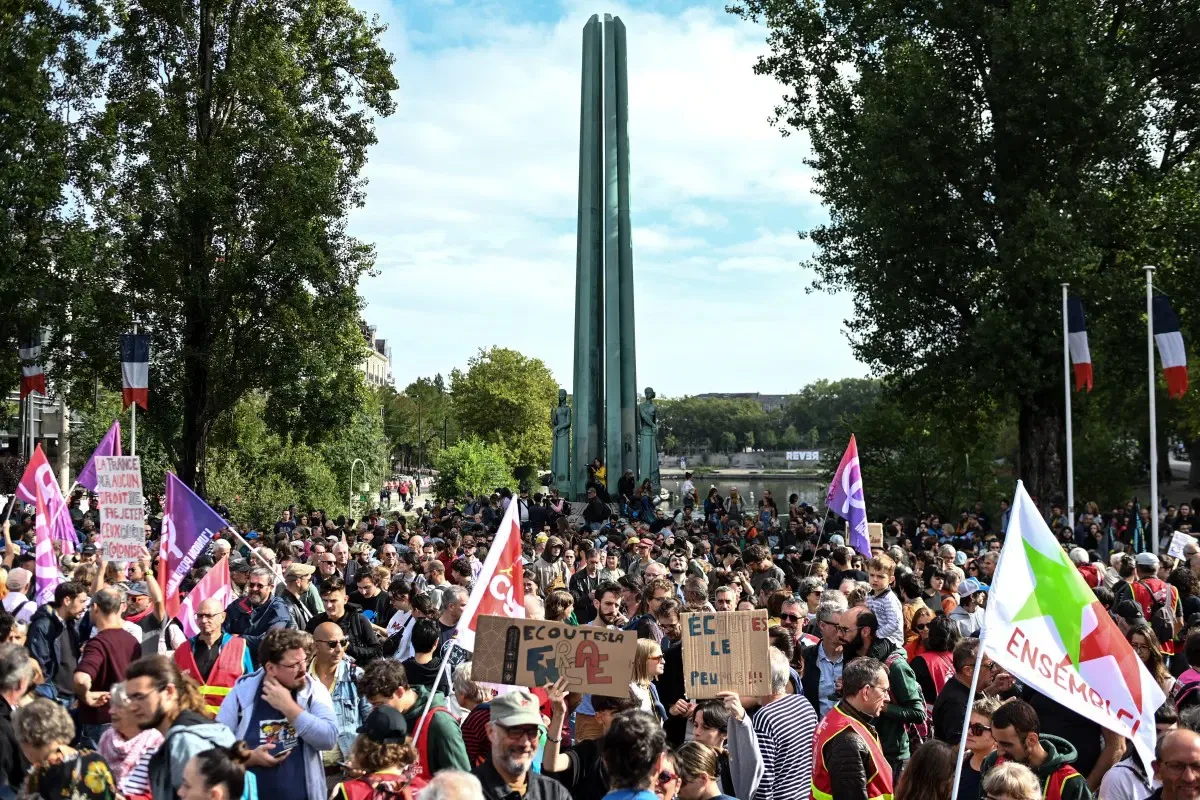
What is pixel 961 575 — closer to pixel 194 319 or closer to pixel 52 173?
pixel 52 173

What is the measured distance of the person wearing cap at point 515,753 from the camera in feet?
17.9

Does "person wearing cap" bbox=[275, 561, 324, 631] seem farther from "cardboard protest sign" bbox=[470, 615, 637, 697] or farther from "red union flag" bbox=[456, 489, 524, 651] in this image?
"cardboard protest sign" bbox=[470, 615, 637, 697]

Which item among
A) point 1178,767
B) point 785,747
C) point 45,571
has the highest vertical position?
point 45,571

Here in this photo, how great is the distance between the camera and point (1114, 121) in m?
28.2

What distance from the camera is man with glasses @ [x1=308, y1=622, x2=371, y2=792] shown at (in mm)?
7090

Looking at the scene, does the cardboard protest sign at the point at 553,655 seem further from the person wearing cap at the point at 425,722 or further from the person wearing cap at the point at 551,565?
the person wearing cap at the point at 551,565

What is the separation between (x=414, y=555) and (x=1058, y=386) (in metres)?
20.0

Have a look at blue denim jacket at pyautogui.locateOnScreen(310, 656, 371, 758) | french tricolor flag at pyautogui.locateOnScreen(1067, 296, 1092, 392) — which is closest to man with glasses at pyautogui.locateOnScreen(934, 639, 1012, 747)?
blue denim jacket at pyautogui.locateOnScreen(310, 656, 371, 758)

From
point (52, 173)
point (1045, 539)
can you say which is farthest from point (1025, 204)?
point (1045, 539)

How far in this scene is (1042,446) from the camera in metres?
31.7

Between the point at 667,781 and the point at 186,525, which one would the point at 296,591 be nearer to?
the point at 186,525

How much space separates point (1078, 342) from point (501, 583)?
843 inches

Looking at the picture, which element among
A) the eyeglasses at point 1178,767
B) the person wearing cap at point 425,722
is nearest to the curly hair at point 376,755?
the person wearing cap at point 425,722

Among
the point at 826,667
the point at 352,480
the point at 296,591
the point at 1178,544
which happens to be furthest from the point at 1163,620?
the point at 352,480
